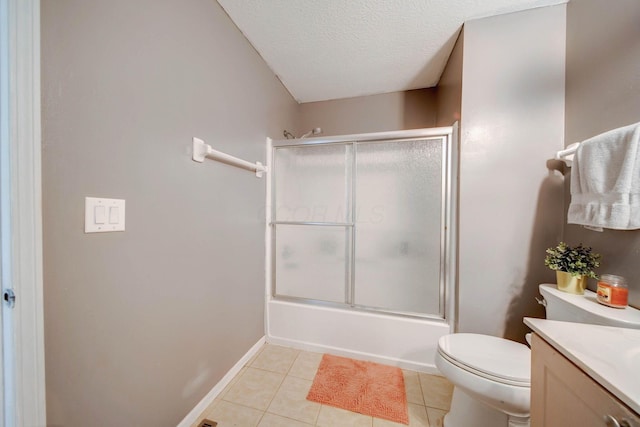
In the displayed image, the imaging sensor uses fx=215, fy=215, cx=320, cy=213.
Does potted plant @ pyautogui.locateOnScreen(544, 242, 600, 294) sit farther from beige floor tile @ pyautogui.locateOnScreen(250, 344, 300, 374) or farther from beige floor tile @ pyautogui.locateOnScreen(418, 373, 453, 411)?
beige floor tile @ pyautogui.locateOnScreen(250, 344, 300, 374)

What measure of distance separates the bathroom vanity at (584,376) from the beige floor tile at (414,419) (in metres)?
0.64

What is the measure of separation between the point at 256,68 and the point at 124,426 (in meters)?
2.09

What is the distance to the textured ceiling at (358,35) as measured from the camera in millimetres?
1250

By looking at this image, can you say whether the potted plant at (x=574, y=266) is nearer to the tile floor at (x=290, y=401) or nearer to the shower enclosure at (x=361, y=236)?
the shower enclosure at (x=361, y=236)

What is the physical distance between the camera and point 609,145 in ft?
2.90

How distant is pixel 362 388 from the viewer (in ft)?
4.42

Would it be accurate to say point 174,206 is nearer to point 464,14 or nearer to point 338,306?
point 338,306

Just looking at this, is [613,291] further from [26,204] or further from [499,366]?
[26,204]

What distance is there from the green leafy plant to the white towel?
162mm

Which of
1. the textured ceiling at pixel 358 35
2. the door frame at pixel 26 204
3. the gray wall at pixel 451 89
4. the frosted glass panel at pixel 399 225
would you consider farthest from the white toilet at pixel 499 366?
the textured ceiling at pixel 358 35

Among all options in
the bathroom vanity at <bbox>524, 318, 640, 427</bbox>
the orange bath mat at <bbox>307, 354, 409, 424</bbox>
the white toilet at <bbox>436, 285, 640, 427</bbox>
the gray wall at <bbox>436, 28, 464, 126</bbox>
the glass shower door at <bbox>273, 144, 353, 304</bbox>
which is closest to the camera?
the bathroom vanity at <bbox>524, 318, 640, 427</bbox>

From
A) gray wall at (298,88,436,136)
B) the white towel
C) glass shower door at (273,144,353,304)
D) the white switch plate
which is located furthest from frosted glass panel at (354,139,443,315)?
the white switch plate

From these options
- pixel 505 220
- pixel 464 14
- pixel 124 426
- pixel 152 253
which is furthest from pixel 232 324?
pixel 464 14

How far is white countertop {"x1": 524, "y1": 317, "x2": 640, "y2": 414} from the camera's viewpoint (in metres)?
0.44
